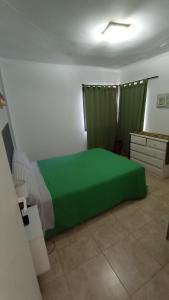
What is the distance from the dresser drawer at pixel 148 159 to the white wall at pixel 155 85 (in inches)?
26.9

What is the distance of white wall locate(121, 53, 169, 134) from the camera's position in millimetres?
2920

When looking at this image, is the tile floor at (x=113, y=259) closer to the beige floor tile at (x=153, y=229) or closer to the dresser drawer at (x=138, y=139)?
the beige floor tile at (x=153, y=229)

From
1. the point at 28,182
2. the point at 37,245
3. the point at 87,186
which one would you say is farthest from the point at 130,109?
the point at 37,245

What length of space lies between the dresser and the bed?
90cm

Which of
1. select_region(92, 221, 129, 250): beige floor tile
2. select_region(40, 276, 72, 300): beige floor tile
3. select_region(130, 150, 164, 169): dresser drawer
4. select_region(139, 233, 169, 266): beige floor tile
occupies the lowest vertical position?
select_region(40, 276, 72, 300): beige floor tile

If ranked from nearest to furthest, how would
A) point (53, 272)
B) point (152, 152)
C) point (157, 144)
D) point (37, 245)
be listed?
point (37, 245) → point (53, 272) → point (157, 144) → point (152, 152)

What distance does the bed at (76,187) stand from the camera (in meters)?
1.58

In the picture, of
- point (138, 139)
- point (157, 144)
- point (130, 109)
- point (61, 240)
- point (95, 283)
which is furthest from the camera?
point (130, 109)

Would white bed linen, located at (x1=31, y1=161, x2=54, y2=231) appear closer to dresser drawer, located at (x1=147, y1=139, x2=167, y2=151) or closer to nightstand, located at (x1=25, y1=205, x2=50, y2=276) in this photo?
nightstand, located at (x1=25, y1=205, x2=50, y2=276)

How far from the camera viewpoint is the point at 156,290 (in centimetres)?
115

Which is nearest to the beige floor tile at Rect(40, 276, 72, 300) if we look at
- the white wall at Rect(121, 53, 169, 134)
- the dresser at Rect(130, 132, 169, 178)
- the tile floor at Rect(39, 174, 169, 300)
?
the tile floor at Rect(39, 174, 169, 300)

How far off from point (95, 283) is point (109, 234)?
0.53m

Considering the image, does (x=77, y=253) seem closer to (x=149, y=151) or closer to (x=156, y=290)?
(x=156, y=290)

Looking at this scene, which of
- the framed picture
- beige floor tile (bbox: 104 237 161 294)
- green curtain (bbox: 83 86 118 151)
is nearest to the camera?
beige floor tile (bbox: 104 237 161 294)
